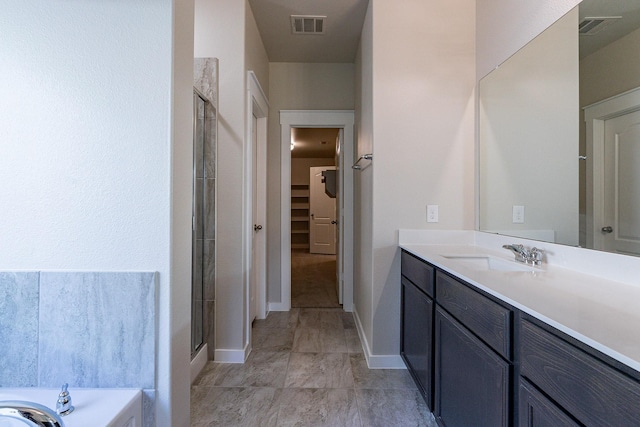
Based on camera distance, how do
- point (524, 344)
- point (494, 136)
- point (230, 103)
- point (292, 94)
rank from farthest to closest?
point (292, 94) < point (230, 103) < point (494, 136) < point (524, 344)

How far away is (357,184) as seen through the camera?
295 cm

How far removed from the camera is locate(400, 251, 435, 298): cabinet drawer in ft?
4.94

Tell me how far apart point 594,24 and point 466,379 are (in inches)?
58.9

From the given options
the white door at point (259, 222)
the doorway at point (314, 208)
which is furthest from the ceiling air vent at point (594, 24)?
the doorway at point (314, 208)

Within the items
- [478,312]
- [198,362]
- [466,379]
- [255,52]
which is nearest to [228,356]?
[198,362]

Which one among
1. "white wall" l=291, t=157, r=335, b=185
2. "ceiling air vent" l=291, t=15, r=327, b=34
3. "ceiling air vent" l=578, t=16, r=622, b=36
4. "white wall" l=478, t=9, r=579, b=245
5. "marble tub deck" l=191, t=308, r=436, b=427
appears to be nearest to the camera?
"ceiling air vent" l=578, t=16, r=622, b=36

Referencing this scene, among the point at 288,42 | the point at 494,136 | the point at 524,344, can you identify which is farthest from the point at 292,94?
the point at 524,344

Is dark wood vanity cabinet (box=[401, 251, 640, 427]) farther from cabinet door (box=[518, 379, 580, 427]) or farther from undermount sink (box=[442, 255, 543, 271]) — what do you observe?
undermount sink (box=[442, 255, 543, 271])

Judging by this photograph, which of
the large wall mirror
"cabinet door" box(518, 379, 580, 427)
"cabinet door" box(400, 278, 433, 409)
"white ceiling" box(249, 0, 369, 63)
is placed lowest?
"cabinet door" box(400, 278, 433, 409)

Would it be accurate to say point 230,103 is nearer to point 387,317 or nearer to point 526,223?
point 387,317

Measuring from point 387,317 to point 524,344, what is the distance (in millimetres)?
1281

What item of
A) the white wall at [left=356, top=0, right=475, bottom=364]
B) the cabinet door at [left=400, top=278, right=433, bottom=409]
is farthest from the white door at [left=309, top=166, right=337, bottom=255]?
the cabinet door at [left=400, top=278, right=433, bottom=409]

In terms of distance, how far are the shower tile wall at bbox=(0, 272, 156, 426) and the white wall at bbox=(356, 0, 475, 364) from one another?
149 centimetres

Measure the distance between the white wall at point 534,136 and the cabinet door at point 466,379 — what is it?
→ 2.15ft
